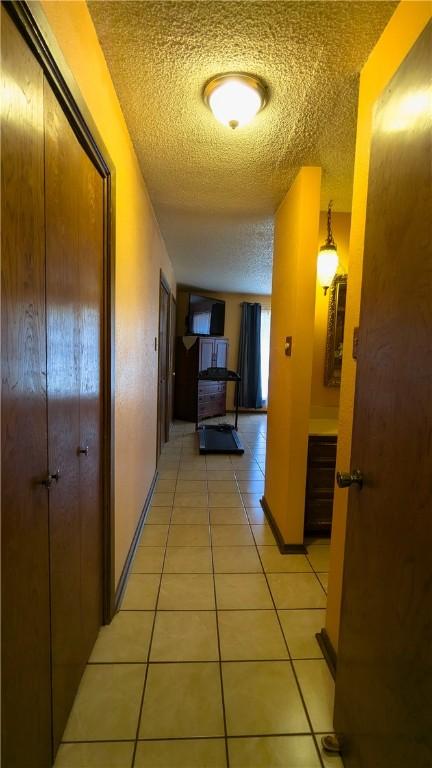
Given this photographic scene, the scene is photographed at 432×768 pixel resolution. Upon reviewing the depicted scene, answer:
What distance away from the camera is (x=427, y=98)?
0.73 metres

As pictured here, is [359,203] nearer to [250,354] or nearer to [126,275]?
[126,275]

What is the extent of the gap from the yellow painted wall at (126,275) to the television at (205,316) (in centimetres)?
309

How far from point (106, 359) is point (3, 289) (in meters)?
0.81

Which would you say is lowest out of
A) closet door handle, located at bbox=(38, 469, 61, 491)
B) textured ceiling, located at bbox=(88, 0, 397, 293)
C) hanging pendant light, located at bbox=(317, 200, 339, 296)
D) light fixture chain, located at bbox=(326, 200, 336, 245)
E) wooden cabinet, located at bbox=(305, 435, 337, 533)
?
wooden cabinet, located at bbox=(305, 435, 337, 533)

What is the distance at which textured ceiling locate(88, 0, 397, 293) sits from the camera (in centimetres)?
114

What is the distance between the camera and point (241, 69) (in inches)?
53.0

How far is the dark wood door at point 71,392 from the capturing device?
0.98 m

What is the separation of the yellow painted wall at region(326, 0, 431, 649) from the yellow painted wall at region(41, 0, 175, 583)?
3.27ft

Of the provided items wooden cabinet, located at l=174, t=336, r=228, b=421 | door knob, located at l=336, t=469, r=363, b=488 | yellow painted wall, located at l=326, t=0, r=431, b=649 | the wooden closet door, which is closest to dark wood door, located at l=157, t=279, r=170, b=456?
wooden cabinet, located at l=174, t=336, r=228, b=421

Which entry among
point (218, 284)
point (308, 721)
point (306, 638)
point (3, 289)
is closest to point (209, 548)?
point (306, 638)

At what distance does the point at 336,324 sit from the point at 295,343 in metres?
0.81

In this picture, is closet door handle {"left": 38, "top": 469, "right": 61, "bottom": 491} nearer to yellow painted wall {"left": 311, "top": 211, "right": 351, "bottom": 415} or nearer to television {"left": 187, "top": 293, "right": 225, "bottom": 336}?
yellow painted wall {"left": 311, "top": 211, "right": 351, "bottom": 415}

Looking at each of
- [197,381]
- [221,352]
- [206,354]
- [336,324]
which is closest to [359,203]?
[336,324]

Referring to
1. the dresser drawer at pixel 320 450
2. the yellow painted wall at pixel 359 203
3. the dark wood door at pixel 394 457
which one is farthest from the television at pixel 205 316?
the dark wood door at pixel 394 457
